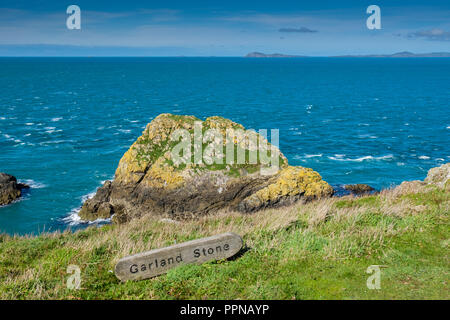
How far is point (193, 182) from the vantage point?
27.5 metres

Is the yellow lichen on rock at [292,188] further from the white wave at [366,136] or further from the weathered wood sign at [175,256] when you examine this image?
the white wave at [366,136]

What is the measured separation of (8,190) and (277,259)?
29556mm

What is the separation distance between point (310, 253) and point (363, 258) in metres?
1.67

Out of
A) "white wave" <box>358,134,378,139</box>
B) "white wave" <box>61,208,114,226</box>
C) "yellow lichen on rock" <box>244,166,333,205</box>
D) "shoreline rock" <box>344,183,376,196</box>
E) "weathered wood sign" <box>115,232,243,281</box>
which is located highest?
"white wave" <box>358,134,378,139</box>

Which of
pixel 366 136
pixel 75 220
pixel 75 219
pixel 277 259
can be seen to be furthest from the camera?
pixel 366 136

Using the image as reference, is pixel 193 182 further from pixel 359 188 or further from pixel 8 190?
pixel 8 190

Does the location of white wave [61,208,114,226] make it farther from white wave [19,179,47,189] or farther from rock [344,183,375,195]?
rock [344,183,375,195]

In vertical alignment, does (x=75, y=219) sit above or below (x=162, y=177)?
below

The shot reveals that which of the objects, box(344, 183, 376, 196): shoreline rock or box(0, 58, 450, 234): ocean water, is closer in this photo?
box(344, 183, 376, 196): shoreline rock

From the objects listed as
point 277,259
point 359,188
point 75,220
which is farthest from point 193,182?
point 359,188

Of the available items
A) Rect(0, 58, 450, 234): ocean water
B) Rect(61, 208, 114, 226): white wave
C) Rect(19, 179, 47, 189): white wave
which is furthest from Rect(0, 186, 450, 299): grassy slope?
Rect(19, 179, 47, 189): white wave

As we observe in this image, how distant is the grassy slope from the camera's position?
10.2 meters

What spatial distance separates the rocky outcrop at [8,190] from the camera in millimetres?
32878

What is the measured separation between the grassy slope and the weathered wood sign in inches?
9.1
